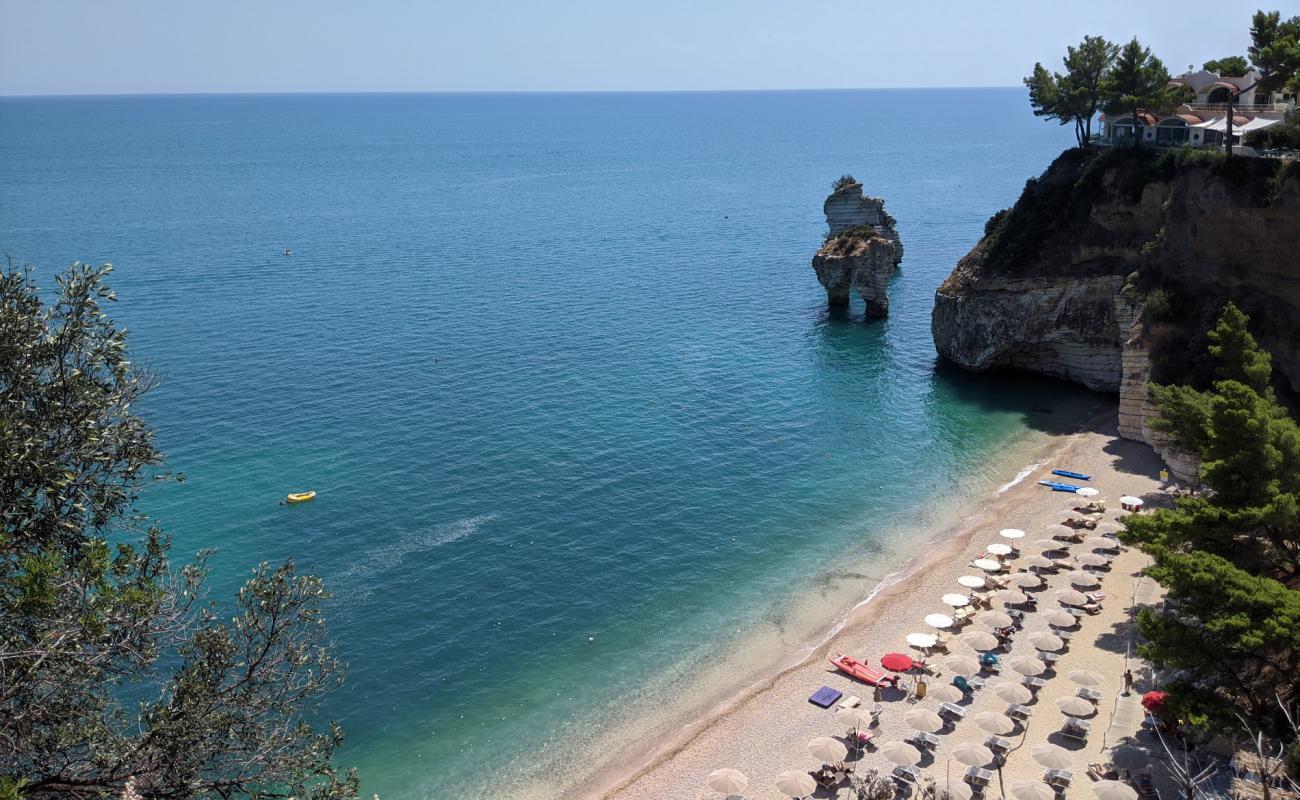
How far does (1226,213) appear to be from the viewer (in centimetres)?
4775

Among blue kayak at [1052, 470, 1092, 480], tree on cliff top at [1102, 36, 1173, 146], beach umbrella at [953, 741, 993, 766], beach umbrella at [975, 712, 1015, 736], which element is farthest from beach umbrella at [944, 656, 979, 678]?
tree on cliff top at [1102, 36, 1173, 146]

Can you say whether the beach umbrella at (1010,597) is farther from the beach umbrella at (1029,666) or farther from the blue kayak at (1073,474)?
the blue kayak at (1073,474)

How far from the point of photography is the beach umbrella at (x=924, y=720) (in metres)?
29.4

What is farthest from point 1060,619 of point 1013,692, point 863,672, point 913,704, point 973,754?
point 973,754

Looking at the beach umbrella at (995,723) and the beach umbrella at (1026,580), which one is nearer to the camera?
the beach umbrella at (995,723)

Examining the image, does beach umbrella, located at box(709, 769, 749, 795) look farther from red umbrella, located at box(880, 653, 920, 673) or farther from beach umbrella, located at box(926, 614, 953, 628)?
beach umbrella, located at box(926, 614, 953, 628)

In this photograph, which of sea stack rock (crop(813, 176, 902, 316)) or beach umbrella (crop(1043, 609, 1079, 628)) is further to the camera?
sea stack rock (crop(813, 176, 902, 316))

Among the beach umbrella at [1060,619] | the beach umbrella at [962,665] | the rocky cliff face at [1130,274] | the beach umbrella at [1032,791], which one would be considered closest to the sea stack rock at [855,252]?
the rocky cliff face at [1130,274]

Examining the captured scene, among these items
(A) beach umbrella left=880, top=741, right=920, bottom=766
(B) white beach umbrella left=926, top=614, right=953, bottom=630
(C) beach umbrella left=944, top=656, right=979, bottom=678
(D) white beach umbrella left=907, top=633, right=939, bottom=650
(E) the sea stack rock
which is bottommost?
(C) beach umbrella left=944, top=656, right=979, bottom=678

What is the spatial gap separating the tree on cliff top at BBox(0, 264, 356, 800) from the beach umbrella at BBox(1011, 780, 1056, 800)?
1914 cm

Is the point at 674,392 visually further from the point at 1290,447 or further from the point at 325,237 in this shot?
the point at 325,237

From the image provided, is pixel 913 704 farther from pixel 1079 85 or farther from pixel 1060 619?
pixel 1079 85

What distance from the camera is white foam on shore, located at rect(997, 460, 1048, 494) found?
49.2 m

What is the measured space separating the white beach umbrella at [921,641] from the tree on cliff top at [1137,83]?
135 feet
